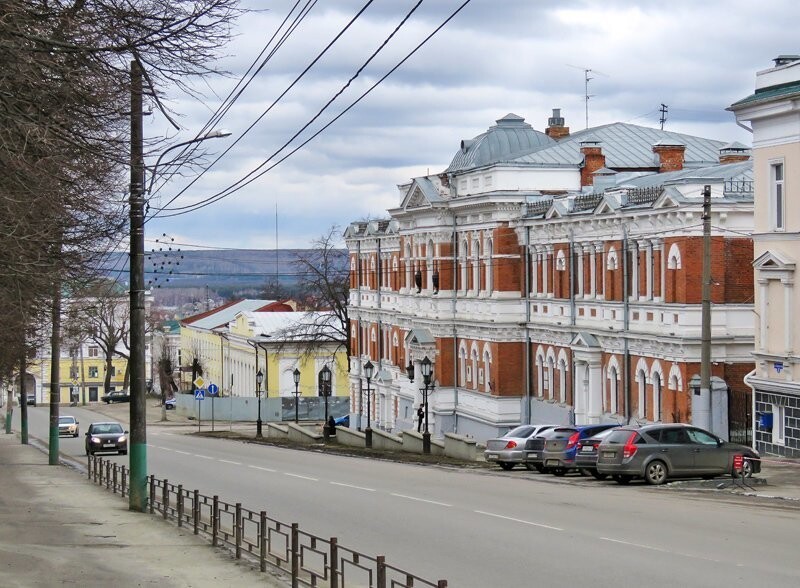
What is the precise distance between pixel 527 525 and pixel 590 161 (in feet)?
122

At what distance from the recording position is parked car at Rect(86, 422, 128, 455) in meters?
48.8

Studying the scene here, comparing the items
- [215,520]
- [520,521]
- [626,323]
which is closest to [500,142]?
[626,323]

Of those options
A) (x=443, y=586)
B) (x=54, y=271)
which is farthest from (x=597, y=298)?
(x=443, y=586)

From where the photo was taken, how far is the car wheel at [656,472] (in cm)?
2941

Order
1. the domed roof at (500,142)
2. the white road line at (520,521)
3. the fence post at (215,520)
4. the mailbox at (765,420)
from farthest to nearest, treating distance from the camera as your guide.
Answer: the domed roof at (500,142), the mailbox at (765,420), the white road line at (520,521), the fence post at (215,520)

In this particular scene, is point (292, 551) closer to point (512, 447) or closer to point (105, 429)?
point (512, 447)

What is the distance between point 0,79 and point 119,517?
41.0 ft

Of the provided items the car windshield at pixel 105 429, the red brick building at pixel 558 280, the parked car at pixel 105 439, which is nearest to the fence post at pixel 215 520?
the red brick building at pixel 558 280

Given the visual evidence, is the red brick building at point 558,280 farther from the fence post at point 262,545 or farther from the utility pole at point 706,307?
the fence post at point 262,545

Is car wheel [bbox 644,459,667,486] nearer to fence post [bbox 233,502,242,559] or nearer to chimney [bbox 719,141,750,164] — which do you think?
fence post [bbox 233,502,242,559]

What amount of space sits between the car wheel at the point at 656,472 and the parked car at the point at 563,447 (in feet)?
15.1

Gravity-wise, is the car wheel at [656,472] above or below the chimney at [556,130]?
below

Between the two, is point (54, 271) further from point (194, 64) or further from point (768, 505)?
point (768, 505)

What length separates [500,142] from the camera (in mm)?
63844
